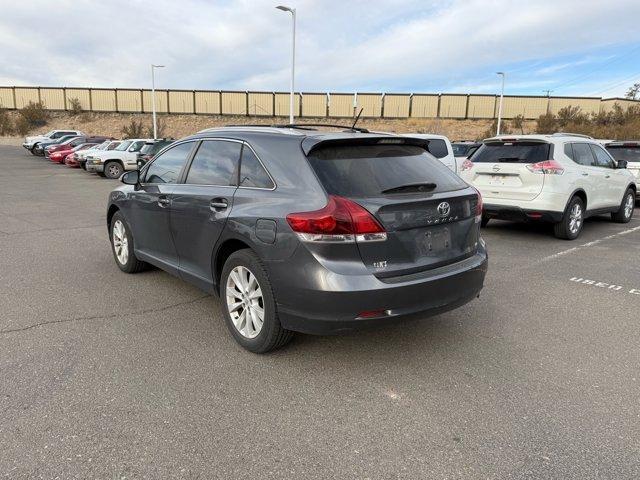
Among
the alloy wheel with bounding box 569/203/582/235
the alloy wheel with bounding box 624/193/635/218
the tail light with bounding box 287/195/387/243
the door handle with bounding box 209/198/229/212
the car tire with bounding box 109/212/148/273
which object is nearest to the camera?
the tail light with bounding box 287/195/387/243

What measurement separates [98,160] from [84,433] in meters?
20.1

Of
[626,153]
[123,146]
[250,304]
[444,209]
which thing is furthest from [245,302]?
[123,146]

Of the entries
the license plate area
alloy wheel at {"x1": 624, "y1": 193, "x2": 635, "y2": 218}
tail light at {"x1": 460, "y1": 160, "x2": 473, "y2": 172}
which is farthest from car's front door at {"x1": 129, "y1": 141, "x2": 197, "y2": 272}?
alloy wheel at {"x1": 624, "y1": 193, "x2": 635, "y2": 218}

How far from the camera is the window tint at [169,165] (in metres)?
4.72

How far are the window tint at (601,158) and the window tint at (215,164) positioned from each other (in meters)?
7.45

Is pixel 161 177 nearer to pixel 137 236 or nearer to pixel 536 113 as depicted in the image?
pixel 137 236

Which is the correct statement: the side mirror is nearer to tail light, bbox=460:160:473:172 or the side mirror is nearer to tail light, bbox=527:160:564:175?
tail light, bbox=460:160:473:172

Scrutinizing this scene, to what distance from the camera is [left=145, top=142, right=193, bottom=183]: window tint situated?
4.72m

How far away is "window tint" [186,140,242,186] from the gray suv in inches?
0.5

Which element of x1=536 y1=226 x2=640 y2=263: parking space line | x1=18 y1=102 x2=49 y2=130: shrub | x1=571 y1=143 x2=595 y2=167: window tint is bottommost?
x1=536 y1=226 x2=640 y2=263: parking space line

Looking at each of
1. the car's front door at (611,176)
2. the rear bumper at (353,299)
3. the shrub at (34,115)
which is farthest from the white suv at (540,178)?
the shrub at (34,115)

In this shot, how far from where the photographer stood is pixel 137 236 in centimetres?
535

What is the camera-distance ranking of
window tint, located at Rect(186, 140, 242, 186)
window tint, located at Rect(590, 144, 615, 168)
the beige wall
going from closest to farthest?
window tint, located at Rect(186, 140, 242, 186) < window tint, located at Rect(590, 144, 615, 168) < the beige wall

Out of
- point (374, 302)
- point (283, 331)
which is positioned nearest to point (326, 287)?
point (374, 302)
